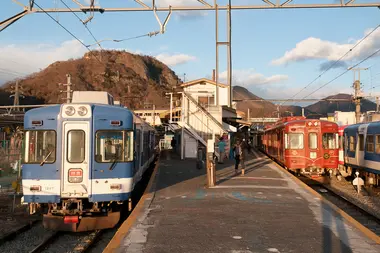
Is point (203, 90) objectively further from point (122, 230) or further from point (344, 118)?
point (122, 230)

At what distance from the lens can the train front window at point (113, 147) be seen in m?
9.80

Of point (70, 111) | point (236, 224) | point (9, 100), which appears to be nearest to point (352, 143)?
point (236, 224)

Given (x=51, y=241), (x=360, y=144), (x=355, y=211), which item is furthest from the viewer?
(x=360, y=144)

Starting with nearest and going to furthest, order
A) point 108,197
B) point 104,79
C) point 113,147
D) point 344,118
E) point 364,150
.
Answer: point 108,197 < point 113,147 < point 364,150 < point 344,118 < point 104,79

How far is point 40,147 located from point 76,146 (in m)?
0.82

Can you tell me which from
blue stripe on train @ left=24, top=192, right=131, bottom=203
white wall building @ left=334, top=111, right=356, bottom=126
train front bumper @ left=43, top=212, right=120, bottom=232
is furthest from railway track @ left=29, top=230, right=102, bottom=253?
white wall building @ left=334, top=111, right=356, bottom=126

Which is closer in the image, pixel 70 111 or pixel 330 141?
pixel 70 111

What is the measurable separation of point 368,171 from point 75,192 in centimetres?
1297

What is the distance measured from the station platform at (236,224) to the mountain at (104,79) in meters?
78.1

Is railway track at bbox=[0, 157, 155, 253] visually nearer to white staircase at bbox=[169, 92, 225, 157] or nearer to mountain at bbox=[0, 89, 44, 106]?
white staircase at bbox=[169, 92, 225, 157]

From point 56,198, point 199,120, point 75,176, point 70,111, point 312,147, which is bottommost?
point 56,198

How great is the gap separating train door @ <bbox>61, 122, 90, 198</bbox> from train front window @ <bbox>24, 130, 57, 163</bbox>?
28 cm

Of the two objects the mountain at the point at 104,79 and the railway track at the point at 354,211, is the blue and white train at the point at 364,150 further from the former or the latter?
the mountain at the point at 104,79

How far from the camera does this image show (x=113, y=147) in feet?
32.6
